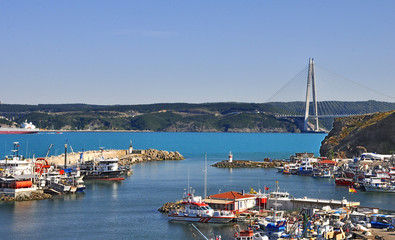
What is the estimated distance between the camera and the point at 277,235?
89.5ft

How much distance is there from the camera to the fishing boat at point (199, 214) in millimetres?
33375

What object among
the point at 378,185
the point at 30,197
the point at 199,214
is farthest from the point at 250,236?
the point at 378,185

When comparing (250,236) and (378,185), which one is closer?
(250,236)

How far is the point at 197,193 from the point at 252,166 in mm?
32468

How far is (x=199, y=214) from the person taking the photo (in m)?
33.8

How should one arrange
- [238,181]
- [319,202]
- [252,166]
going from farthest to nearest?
1. [252,166]
2. [238,181]
3. [319,202]

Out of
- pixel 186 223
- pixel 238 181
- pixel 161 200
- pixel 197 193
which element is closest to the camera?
pixel 186 223

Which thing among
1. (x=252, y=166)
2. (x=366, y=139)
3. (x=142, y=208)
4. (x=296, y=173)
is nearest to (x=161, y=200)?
(x=142, y=208)

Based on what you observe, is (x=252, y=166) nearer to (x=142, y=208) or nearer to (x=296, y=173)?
(x=296, y=173)

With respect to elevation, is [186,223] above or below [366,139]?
below

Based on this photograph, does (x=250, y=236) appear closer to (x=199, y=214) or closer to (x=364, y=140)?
(x=199, y=214)

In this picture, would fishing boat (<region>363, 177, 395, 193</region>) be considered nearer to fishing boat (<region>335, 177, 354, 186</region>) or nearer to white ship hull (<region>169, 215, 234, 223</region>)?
fishing boat (<region>335, 177, 354, 186</region>)

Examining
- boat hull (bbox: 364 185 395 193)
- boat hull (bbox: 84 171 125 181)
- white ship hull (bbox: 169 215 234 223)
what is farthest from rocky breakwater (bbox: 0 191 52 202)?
boat hull (bbox: 364 185 395 193)

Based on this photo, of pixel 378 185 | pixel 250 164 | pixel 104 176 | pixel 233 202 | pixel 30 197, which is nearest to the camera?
pixel 233 202
